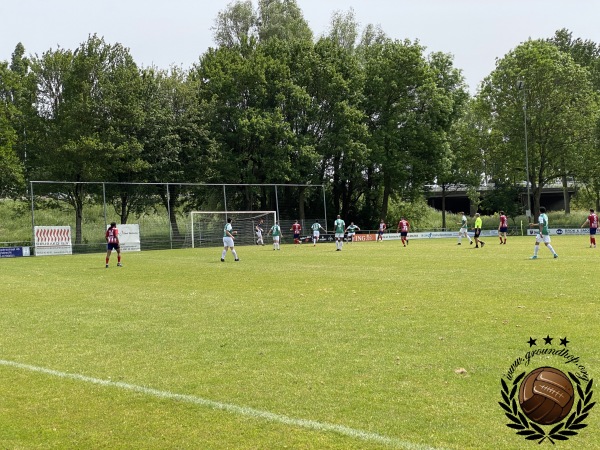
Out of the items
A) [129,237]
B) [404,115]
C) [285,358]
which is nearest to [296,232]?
[129,237]

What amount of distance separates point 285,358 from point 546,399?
3630mm

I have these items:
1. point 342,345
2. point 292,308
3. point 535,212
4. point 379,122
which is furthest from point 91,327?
point 535,212

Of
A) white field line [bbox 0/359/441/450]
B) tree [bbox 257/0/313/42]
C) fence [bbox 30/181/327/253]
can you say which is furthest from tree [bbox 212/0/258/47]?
white field line [bbox 0/359/441/450]

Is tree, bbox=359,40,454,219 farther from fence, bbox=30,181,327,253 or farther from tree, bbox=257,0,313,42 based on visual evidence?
fence, bbox=30,181,327,253

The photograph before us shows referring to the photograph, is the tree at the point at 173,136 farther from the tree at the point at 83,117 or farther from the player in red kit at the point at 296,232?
the player in red kit at the point at 296,232

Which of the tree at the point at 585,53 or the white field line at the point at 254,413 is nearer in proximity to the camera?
the white field line at the point at 254,413

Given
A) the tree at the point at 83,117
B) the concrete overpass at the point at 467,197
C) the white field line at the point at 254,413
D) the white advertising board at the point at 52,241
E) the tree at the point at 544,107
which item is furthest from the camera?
the concrete overpass at the point at 467,197

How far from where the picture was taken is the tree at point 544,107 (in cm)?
6125

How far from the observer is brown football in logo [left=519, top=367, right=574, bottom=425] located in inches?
184

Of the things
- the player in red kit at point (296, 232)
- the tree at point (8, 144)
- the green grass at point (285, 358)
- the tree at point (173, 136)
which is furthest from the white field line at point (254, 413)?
the tree at point (8, 144)

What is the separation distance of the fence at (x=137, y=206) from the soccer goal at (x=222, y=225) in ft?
2.88

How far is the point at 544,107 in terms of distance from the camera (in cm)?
6191

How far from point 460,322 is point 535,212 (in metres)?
58.9

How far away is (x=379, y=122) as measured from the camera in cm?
6031
